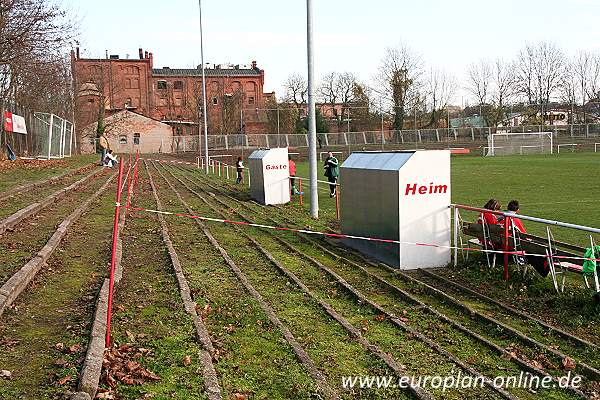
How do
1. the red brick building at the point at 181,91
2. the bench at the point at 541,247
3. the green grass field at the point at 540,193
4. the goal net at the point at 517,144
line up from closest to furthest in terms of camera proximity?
the bench at the point at 541,247 → the green grass field at the point at 540,193 → the goal net at the point at 517,144 → the red brick building at the point at 181,91

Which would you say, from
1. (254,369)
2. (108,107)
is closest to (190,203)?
(254,369)

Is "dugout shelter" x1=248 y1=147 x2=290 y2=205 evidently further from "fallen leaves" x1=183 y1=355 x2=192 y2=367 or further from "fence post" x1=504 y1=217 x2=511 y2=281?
"fallen leaves" x1=183 y1=355 x2=192 y2=367

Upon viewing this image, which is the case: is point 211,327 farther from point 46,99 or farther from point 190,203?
point 46,99

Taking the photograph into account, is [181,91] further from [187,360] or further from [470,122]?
[187,360]

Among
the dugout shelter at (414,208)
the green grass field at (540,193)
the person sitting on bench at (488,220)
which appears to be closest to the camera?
the person sitting on bench at (488,220)

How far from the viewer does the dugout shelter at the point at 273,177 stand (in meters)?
23.7

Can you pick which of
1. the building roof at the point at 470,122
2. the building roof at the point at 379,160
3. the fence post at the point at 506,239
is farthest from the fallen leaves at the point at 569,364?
the building roof at the point at 470,122

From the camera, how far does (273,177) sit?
23.7m

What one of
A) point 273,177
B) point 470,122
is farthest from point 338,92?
point 273,177

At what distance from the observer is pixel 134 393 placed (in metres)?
5.75

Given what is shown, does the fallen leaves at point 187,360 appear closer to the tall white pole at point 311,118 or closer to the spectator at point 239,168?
the tall white pole at point 311,118

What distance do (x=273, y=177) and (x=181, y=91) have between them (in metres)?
90.0

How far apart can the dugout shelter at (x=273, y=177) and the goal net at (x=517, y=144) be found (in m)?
48.6

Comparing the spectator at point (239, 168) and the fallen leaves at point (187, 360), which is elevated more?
the spectator at point (239, 168)
